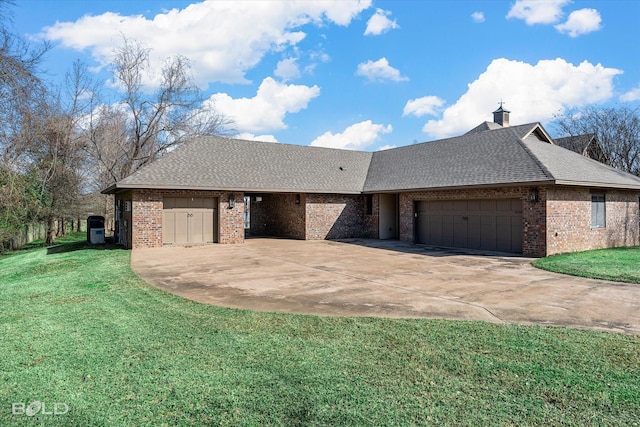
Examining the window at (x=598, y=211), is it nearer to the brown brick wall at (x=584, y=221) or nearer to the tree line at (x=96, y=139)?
the brown brick wall at (x=584, y=221)

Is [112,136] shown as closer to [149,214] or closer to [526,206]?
[149,214]

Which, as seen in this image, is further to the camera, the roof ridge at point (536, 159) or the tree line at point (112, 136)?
the tree line at point (112, 136)

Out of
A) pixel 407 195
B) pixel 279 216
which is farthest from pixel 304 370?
pixel 279 216

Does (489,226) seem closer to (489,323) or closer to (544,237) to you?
(544,237)

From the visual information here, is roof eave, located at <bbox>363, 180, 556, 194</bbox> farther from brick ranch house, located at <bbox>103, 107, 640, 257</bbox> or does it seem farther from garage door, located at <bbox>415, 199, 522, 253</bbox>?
garage door, located at <bbox>415, 199, 522, 253</bbox>

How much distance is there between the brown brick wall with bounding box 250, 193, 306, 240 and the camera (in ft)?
62.0

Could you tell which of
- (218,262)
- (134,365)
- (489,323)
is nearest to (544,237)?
(489,323)

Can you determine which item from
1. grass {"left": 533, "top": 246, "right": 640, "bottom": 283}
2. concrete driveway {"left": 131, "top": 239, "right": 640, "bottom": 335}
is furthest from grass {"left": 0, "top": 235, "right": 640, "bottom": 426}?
grass {"left": 533, "top": 246, "right": 640, "bottom": 283}

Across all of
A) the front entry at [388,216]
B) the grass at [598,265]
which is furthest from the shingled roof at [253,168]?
the grass at [598,265]

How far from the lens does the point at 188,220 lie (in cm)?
1555

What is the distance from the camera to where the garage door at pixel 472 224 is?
13.2 metres

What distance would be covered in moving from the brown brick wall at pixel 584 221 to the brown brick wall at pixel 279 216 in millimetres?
10228

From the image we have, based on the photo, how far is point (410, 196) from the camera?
16906 millimetres

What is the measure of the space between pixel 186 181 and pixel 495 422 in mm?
14043
